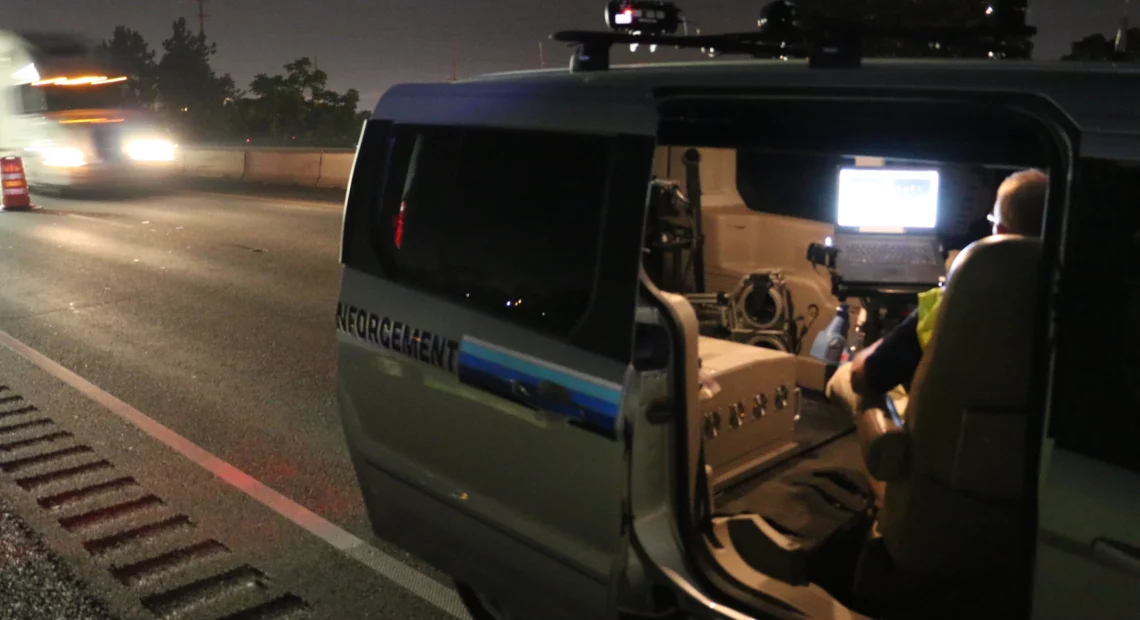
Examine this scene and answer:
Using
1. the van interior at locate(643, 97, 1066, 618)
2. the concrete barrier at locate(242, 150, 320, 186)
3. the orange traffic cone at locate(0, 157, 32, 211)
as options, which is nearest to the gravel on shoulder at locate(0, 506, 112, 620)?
the van interior at locate(643, 97, 1066, 618)

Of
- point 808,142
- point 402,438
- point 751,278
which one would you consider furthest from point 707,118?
point 751,278

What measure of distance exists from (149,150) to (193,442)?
18.9 meters

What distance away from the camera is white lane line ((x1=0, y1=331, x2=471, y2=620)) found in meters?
4.15

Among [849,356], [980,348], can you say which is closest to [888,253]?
[849,356]

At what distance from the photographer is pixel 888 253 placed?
5.54 metres

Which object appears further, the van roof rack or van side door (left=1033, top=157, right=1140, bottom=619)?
the van roof rack

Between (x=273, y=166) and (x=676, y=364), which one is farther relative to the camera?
(x=273, y=166)

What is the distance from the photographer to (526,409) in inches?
109

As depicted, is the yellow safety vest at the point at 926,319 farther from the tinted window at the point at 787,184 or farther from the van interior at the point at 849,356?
the tinted window at the point at 787,184

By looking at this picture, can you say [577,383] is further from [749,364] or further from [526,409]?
[749,364]

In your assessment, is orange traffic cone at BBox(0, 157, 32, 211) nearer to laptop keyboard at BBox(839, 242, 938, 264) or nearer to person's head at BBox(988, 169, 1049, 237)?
laptop keyboard at BBox(839, 242, 938, 264)

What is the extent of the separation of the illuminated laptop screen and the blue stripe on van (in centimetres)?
336

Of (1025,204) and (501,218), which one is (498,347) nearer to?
(501,218)

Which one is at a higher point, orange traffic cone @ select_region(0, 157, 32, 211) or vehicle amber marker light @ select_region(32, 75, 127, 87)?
vehicle amber marker light @ select_region(32, 75, 127, 87)
